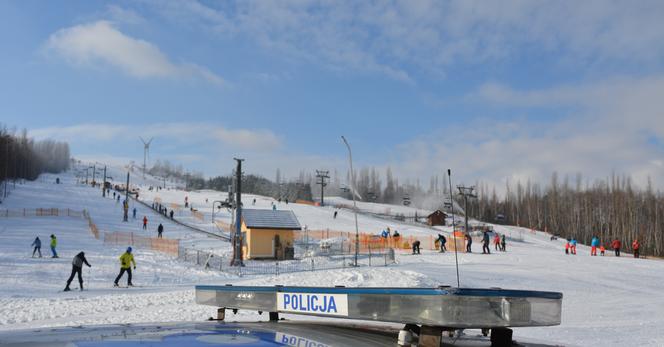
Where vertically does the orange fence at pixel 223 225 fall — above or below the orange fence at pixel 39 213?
below

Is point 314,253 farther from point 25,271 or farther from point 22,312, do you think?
point 22,312

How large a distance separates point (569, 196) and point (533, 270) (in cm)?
12606

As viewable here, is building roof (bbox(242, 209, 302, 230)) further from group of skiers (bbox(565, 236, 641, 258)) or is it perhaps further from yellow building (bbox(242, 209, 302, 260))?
group of skiers (bbox(565, 236, 641, 258))

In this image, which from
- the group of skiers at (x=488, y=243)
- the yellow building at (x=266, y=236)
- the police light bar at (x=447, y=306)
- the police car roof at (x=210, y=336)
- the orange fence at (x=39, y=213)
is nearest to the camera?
the police light bar at (x=447, y=306)

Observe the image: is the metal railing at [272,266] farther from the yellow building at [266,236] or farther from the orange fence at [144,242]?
the orange fence at [144,242]

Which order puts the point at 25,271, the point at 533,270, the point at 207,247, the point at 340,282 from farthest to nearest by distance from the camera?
1. the point at 207,247
2. the point at 533,270
3. the point at 25,271
4. the point at 340,282

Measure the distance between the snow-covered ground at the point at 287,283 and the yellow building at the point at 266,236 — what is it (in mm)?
4461

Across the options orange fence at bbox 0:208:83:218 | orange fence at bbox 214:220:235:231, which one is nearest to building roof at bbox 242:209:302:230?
orange fence at bbox 214:220:235:231

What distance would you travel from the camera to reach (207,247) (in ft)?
142

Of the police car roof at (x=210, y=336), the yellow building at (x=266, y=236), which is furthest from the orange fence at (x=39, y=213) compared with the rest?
the police car roof at (x=210, y=336)

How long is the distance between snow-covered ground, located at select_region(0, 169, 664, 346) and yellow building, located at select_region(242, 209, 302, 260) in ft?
14.6

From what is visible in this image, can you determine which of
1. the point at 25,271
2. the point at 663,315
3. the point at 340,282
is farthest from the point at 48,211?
the point at 663,315

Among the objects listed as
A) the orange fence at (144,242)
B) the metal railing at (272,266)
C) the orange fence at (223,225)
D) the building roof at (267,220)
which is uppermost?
the building roof at (267,220)

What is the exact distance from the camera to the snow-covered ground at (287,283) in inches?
499
